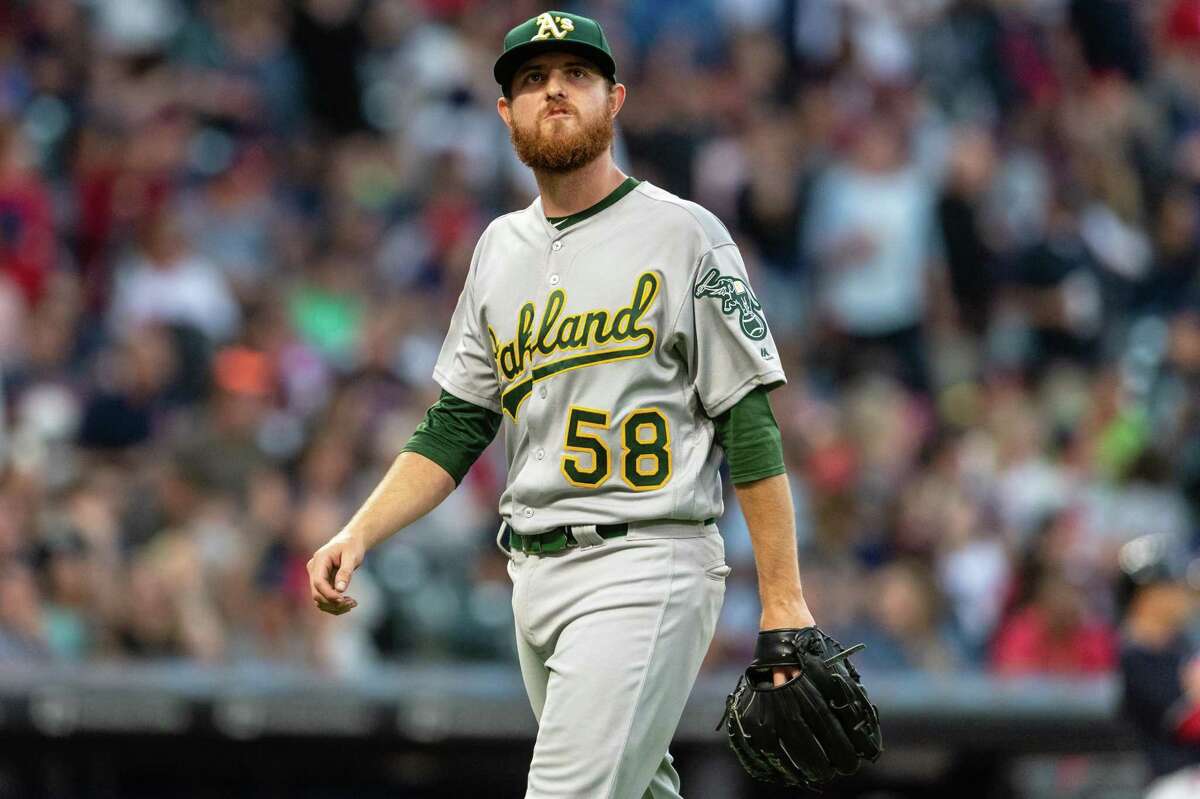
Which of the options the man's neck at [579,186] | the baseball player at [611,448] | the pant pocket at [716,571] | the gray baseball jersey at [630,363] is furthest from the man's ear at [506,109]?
the pant pocket at [716,571]

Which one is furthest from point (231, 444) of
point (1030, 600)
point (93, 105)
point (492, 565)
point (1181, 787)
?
point (1181, 787)

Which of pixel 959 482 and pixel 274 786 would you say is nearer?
pixel 274 786

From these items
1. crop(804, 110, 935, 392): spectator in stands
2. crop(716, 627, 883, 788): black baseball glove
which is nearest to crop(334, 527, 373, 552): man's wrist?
crop(716, 627, 883, 788): black baseball glove

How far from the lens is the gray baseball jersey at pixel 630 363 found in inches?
151

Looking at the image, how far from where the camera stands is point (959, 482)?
9.98 m

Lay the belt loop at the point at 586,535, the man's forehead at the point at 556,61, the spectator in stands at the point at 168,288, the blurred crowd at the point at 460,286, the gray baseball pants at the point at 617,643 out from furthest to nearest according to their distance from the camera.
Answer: the spectator in stands at the point at 168,288 < the blurred crowd at the point at 460,286 < the man's forehead at the point at 556,61 < the belt loop at the point at 586,535 < the gray baseball pants at the point at 617,643

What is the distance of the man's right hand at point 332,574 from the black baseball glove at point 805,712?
2.49 feet

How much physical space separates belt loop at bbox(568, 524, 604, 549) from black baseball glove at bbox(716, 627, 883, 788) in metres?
0.36

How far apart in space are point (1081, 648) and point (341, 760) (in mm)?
3209

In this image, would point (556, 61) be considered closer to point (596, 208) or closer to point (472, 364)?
point (596, 208)

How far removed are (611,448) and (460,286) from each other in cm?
635

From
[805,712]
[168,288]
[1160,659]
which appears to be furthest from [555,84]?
[168,288]

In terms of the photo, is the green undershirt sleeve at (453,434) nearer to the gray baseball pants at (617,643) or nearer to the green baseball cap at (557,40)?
the gray baseball pants at (617,643)

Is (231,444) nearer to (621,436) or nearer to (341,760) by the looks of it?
(341,760)
